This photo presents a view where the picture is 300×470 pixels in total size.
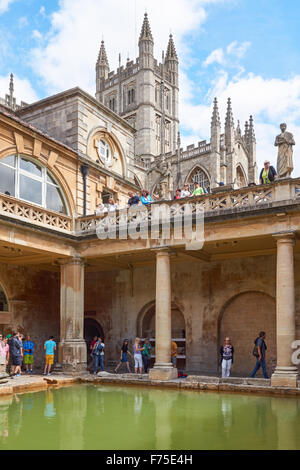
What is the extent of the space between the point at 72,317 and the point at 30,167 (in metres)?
6.16

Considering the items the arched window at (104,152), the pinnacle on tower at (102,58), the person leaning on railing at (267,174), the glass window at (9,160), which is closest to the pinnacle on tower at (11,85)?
the arched window at (104,152)

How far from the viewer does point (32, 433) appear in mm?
9078

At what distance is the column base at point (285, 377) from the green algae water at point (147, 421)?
2.80 feet

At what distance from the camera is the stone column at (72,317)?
18906mm

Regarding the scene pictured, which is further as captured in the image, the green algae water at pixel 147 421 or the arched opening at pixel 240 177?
the arched opening at pixel 240 177

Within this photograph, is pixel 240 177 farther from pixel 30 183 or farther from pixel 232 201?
pixel 232 201

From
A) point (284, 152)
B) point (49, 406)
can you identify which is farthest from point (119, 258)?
point (49, 406)

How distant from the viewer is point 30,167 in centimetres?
1930

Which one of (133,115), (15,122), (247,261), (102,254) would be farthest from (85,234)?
(133,115)

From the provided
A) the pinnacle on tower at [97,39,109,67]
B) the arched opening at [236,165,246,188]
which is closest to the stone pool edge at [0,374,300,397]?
the arched opening at [236,165,246,188]

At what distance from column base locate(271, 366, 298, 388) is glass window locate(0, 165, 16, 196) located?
11.2 meters

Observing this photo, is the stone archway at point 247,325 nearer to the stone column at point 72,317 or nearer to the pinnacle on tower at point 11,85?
the stone column at point 72,317
